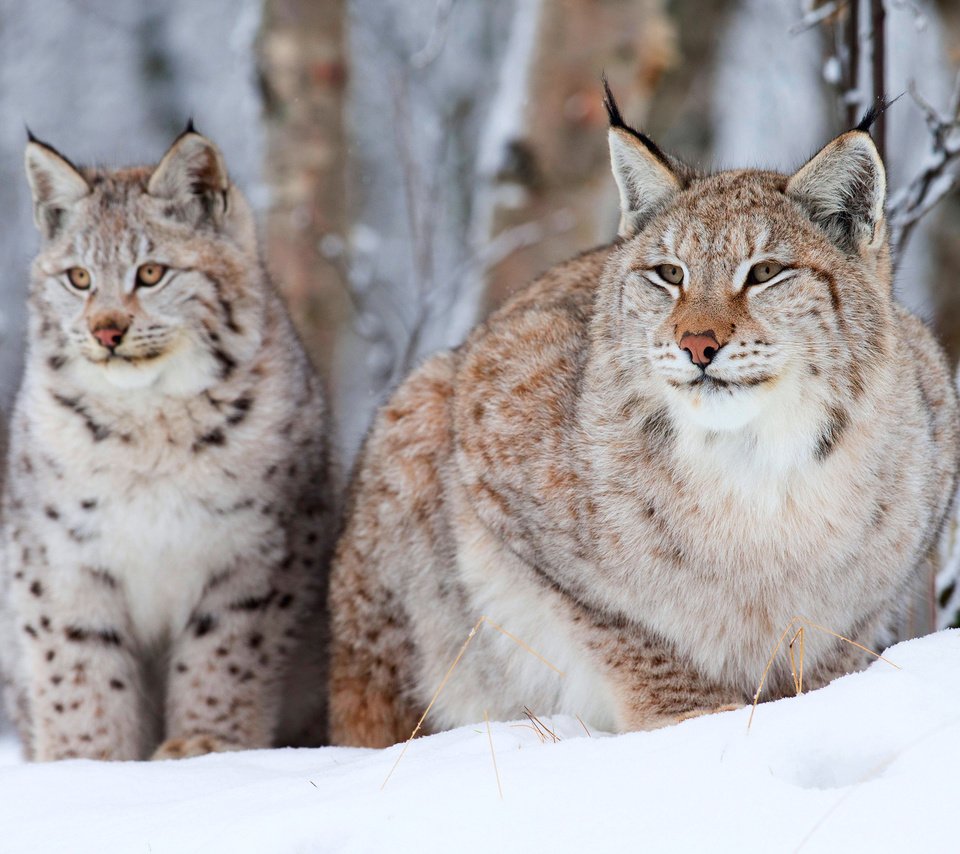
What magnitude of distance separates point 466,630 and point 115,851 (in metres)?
1.58

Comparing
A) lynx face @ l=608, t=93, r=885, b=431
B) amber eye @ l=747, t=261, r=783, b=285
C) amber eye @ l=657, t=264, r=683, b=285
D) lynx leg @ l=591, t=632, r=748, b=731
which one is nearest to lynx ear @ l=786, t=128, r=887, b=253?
lynx face @ l=608, t=93, r=885, b=431

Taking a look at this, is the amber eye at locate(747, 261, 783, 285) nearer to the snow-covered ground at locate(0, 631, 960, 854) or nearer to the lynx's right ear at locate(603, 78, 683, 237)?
the lynx's right ear at locate(603, 78, 683, 237)

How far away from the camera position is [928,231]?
7.97 meters

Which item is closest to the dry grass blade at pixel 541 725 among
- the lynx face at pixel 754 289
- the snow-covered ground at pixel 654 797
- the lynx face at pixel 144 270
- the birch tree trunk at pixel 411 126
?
the snow-covered ground at pixel 654 797

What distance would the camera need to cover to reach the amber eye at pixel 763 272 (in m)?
3.29

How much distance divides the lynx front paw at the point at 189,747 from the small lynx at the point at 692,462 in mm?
832

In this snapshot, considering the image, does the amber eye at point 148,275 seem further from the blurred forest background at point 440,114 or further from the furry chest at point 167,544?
the blurred forest background at point 440,114

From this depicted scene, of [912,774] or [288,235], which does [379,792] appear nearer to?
[912,774]

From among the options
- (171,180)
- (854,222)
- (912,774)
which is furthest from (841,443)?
(171,180)

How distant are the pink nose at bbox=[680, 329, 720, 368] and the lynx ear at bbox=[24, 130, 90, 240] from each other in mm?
2464

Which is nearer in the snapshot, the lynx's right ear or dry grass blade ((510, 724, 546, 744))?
dry grass blade ((510, 724, 546, 744))

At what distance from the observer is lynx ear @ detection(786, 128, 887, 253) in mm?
3273

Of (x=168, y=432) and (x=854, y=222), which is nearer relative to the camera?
(x=854, y=222)

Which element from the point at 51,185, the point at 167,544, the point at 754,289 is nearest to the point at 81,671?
the point at 167,544
